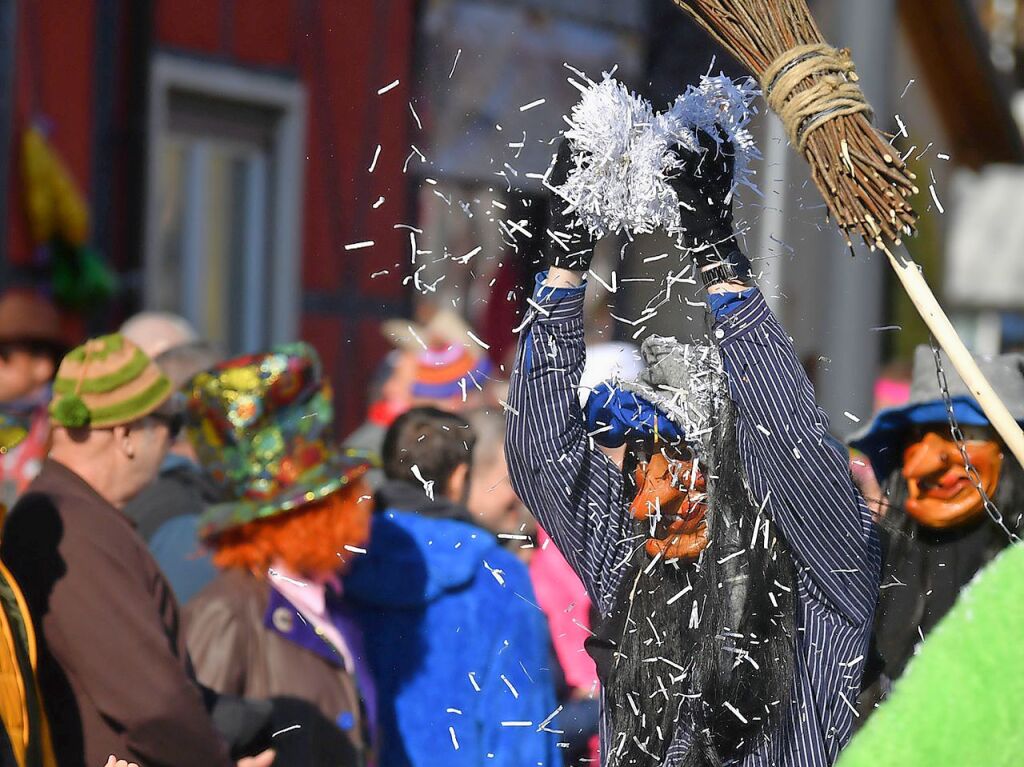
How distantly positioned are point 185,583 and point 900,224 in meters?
2.19

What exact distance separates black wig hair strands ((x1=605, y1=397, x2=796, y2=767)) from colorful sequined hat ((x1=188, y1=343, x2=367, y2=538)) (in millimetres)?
1417

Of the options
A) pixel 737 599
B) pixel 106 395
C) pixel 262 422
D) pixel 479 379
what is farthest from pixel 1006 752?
pixel 262 422

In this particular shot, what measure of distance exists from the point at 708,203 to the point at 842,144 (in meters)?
0.22

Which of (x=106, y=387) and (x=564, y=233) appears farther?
(x=106, y=387)

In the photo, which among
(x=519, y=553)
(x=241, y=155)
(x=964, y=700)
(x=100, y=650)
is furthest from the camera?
(x=241, y=155)

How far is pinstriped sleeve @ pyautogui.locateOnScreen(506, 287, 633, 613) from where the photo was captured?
231 centimetres

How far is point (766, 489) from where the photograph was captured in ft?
7.11

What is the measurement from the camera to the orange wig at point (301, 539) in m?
3.48

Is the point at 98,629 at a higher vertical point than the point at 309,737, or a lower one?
higher

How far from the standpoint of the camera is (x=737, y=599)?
7.11ft

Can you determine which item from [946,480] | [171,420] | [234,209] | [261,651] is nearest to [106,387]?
[171,420]

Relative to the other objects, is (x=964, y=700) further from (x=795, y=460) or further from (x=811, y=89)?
(x=811, y=89)

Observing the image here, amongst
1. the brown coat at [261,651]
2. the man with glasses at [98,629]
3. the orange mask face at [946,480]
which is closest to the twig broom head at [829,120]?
the orange mask face at [946,480]

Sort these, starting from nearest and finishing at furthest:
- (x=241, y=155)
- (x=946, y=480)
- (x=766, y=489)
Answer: (x=766, y=489)
(x=946, y=480)
(x=241, y=155)
